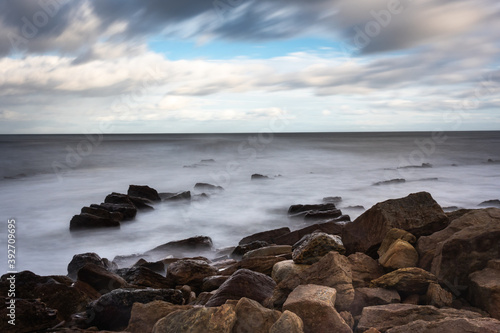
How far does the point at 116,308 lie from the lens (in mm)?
3809

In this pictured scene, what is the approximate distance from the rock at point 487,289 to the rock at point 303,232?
11.8 feet

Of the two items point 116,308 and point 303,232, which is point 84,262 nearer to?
point 116,308

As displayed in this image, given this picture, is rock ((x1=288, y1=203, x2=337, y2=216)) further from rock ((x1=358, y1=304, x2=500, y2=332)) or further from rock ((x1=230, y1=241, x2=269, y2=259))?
rock ((x1=358, y1=304, x2=500, y2=332))

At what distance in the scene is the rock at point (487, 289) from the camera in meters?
3.14

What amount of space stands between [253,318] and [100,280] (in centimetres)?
268

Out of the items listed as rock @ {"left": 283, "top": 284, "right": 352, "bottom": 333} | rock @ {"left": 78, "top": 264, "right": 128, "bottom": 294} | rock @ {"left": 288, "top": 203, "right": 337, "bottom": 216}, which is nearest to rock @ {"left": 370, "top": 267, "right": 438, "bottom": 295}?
rock @ {"left": 283, "top": 284, "right": 352, "bottom": 333}

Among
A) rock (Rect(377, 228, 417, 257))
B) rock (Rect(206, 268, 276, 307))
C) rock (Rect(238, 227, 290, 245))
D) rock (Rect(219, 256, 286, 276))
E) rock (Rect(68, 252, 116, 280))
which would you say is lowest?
rock (Rect(68, 252, 116, 280))

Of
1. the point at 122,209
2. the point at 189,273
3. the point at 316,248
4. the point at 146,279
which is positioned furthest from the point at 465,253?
the point at 122,209

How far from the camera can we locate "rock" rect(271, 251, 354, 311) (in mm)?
3395

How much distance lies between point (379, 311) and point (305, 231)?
12.9 feet

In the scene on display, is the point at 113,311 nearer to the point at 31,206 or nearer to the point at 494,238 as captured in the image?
the point at 494,238

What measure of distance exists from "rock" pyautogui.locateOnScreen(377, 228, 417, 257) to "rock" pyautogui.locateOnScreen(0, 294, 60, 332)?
3466mm

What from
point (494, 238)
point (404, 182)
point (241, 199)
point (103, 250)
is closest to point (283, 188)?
point (241, 199)

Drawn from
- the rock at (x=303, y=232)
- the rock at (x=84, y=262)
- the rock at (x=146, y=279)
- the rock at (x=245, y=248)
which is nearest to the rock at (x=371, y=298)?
the rock at (x=146, y=279)
